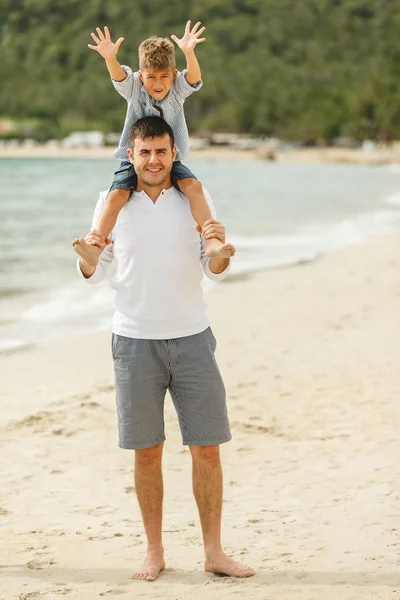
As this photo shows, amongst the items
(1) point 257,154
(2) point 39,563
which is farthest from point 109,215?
(1) point 257,154

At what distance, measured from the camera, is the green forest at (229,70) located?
157 meters

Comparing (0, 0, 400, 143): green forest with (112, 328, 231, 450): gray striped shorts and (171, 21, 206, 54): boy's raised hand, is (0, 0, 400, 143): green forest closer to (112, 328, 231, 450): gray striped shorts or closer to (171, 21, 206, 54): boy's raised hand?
(171, 21, 206, 54): boy's raised hand

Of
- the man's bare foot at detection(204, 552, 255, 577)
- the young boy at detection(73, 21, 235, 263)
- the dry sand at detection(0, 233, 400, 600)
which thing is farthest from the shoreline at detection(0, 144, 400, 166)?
the man's bare foot at detection(204, 552, 255, 577)

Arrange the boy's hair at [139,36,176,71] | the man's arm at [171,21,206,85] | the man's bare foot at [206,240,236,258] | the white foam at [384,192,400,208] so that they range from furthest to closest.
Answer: the white foam at [384,192,400,208] → the man's arm at [171,21,206,85] → the boy's hair at [139,36,176,71] → the man's bare foot at [206,240,236,258]

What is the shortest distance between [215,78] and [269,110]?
19.5m

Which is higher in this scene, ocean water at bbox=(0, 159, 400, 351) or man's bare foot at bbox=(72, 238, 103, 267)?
man's bare foot at bbox=(72, 238, 103, 267)

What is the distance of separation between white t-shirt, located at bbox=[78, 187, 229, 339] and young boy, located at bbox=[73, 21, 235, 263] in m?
0.06

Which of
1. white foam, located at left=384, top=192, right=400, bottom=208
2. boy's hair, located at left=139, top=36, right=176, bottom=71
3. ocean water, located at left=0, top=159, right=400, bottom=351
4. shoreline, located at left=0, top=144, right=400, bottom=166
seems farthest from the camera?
shoreline, located at left=0, top=144, right=400, bottom=166

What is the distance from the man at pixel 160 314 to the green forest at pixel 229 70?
142 m

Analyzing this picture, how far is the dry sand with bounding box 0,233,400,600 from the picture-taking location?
153 inches

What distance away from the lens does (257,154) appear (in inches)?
5266

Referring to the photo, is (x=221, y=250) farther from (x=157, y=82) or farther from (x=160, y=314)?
(x=157, y=82)

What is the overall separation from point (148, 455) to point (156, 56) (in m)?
1.62

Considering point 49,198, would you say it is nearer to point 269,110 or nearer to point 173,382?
point 173,382
